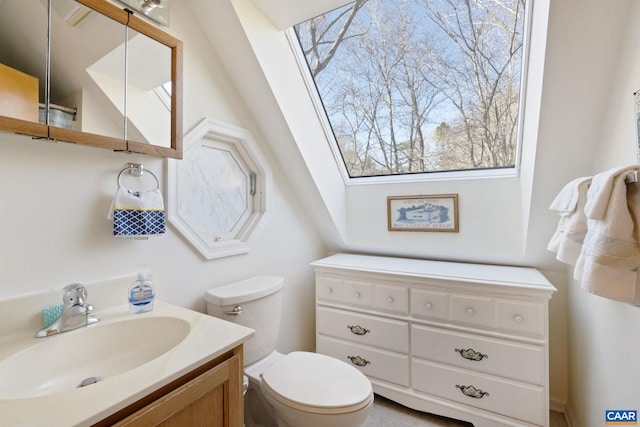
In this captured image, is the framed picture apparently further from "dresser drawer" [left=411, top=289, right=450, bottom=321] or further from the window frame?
"dresser drawer" [left=411, top=289, right=450, bottom=321]

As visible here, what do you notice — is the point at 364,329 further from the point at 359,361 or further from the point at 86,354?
the point at 86,354

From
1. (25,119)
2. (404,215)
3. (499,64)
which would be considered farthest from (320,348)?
(499,64)

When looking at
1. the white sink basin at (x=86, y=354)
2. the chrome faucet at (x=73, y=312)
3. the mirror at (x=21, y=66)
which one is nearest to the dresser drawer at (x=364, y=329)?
the white sink basin at (x=86, y=354)

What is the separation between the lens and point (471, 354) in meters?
1.50

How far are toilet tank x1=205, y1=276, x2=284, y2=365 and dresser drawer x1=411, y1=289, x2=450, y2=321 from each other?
0.79 metres

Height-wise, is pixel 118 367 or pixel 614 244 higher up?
pixel 614 244

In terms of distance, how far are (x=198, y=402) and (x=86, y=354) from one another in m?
0.45

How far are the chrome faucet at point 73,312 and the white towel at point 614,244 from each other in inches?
60.9

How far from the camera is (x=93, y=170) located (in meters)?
1.00

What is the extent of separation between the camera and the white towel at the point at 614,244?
0.75 meters

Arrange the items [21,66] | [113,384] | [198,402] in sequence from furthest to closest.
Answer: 1. [21,66]
2. [198,402]
3. [113,384]

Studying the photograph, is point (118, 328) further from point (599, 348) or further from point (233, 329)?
point (599, 348)

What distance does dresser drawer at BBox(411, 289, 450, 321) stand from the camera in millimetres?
1567

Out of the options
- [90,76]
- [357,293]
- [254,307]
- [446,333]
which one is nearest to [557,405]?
[446,333]
